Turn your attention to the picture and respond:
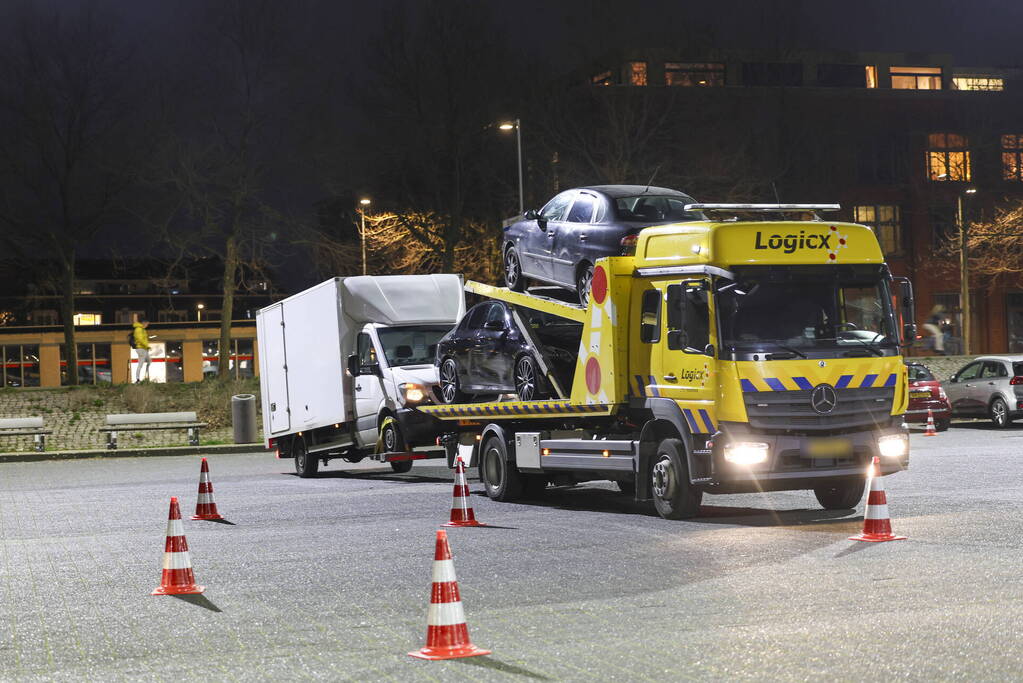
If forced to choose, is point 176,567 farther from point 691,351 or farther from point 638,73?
point 638,73

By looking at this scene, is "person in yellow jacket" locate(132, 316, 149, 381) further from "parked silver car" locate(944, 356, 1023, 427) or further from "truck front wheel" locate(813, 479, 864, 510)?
"truck front wheel" locate(813, 479, 864, 510)

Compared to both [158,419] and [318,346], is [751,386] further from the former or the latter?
[158,419]

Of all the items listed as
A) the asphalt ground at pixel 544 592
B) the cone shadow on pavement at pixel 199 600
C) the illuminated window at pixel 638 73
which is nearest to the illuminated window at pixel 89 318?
the illuminated window at pixel 638 73

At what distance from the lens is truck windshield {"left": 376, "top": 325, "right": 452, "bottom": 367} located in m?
21.0

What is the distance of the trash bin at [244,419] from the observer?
32.4 meters

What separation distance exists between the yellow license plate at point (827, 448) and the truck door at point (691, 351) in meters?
0.96

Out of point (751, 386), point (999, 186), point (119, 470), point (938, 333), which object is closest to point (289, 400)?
point (119, 470)

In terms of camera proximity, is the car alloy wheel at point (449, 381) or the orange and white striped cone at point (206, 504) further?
the car alloy wheel at point (449, 381)

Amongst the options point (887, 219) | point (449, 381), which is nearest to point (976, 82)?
point (887, 219)

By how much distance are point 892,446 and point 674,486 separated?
2133mm

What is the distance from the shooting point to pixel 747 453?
12984 millimetres

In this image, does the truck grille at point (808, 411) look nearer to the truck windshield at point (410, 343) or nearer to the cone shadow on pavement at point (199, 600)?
the cone shadow on pavement at point (199, 600)

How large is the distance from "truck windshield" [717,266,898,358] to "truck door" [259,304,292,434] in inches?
480

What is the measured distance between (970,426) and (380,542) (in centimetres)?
2377
